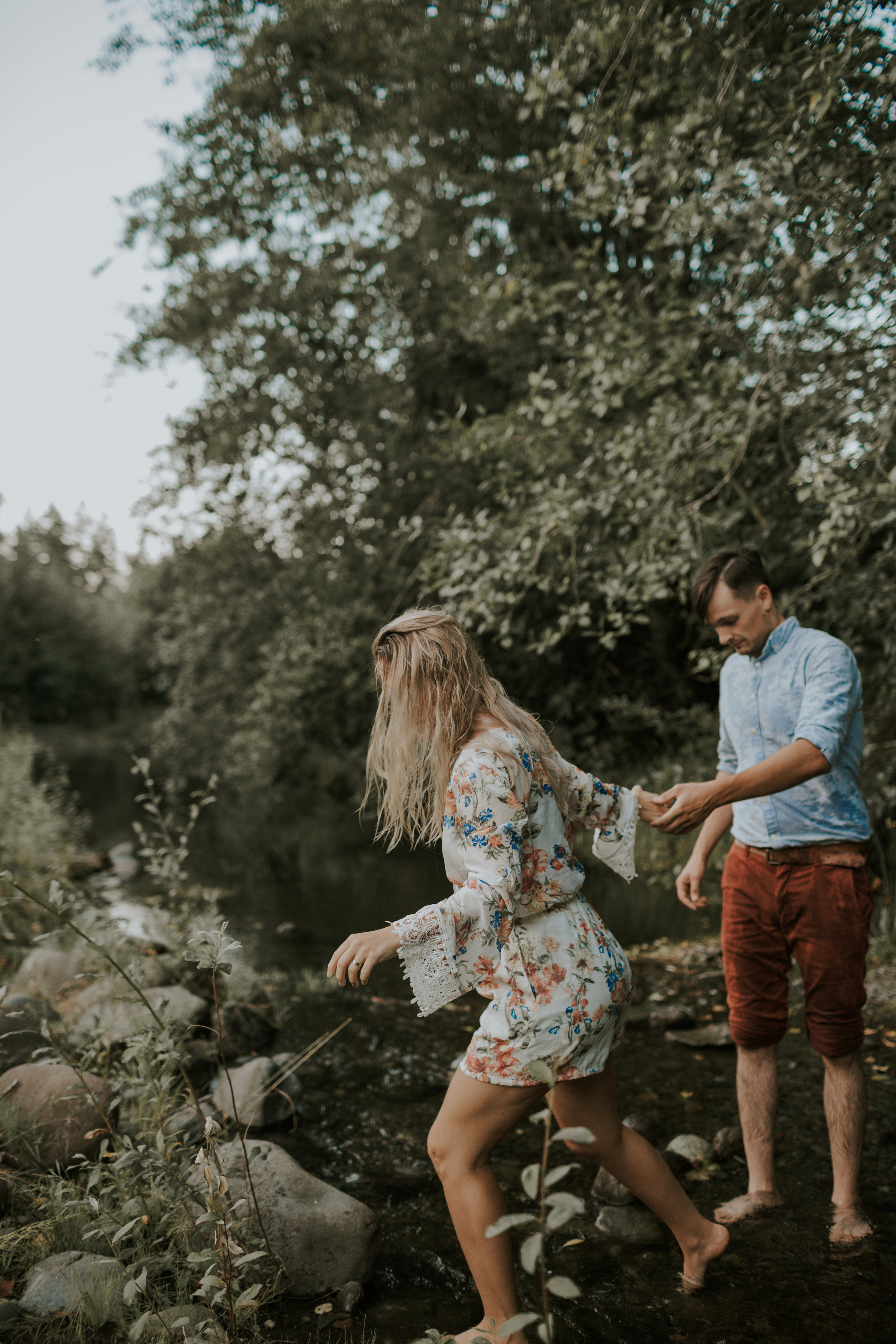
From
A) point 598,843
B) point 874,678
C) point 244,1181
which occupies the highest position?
point 874,678

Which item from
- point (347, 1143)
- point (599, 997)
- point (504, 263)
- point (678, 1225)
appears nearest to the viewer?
point (599, 997)

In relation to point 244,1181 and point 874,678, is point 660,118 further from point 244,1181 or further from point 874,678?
point 244,1181

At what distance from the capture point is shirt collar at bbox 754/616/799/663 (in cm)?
298

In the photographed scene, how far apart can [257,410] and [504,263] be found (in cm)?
362

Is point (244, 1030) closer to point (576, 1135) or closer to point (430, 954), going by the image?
point (430, 954)

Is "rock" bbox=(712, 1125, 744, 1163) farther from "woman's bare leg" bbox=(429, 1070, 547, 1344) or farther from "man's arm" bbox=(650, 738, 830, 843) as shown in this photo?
"man's arm" bbox=(650, 738, 830, 843)

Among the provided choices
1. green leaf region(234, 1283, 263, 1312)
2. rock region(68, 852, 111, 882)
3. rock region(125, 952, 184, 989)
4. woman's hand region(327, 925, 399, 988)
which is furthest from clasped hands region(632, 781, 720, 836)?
rock region(68, 852, 111, 882)

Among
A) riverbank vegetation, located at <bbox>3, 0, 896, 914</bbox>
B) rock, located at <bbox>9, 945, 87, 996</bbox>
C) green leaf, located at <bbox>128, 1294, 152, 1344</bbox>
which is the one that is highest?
riverbank vegetation, located at <bbox>3, 0, 896, 914</bbox>

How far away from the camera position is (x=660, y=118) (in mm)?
5434

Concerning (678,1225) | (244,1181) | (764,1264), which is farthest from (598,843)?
(244,1181)

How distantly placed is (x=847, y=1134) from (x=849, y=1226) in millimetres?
302

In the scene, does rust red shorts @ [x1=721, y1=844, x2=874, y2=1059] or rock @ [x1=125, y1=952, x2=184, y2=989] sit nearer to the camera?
rust red shorts @ [x1=721, y1=844, x2=874, y2=1059]

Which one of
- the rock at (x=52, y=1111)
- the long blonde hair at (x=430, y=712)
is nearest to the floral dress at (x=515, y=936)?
the long blonde hair at (x=430, y=712)

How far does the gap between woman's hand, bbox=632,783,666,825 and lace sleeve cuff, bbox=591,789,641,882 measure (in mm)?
59
